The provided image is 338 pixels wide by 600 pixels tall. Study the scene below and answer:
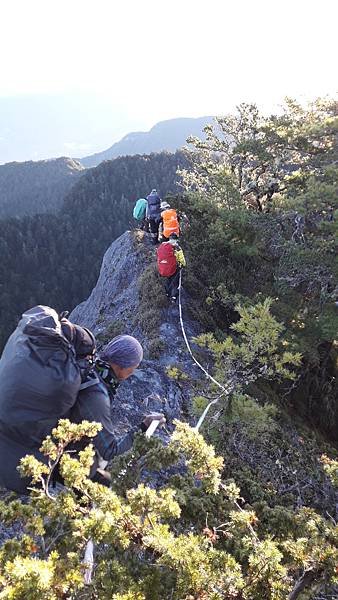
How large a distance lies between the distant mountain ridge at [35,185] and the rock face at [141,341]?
100001 millimetres

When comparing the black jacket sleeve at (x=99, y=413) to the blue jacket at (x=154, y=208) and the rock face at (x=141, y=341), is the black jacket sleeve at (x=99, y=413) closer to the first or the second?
the rock face at (x=141, y=341)

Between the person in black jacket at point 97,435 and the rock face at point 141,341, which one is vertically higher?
the person in black jacket at point 97,435

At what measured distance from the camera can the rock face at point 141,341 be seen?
281 inches

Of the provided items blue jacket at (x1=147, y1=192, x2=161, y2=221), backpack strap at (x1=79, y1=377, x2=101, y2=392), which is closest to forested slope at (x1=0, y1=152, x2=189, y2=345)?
blue jacket at (x1=147, y1=192, x2=161, y2=221)

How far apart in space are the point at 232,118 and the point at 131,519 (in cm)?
2091

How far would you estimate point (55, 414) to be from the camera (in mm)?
3283

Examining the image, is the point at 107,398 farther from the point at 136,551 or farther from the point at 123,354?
the point at 136,551

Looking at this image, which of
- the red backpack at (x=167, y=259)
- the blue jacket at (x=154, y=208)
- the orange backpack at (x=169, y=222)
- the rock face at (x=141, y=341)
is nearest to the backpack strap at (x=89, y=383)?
the rock face at (x=141, y=341)

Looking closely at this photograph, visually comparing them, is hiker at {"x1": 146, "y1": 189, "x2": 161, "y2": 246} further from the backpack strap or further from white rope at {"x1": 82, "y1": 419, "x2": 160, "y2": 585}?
white rope at {"x1": 82, "y1": 419, "x2": 160, "y2": 585}

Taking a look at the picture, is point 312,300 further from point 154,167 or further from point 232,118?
point 154,167

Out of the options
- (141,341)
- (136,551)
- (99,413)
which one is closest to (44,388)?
(99,413)

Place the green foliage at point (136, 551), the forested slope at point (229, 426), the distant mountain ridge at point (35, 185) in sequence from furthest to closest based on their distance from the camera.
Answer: the distant mountain ridge at point (35, 185) < the forested slope at point (229, 426) < the green foliage at point (136, 551)

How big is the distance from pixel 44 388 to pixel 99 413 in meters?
0.57

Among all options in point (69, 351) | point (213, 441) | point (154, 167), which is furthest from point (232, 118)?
point (154, 167)
